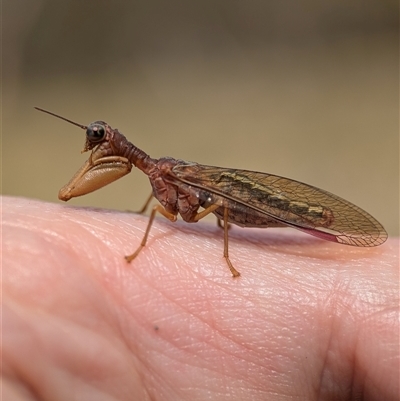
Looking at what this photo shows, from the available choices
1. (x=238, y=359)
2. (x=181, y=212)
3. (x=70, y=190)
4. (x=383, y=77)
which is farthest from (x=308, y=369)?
(x=383, y=77)

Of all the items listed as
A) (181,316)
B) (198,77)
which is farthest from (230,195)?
(198,77)

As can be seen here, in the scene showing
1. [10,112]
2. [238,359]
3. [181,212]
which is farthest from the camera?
[10,112]

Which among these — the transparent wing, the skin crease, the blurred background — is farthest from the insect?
the blurred background

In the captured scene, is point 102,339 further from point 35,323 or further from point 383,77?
point 383,77

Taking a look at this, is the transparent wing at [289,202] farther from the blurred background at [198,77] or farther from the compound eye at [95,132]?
the blurred background at [198,77]

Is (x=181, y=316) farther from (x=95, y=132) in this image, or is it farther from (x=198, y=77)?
(x=198, y=77)

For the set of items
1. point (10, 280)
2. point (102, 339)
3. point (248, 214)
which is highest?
point (248, 214)

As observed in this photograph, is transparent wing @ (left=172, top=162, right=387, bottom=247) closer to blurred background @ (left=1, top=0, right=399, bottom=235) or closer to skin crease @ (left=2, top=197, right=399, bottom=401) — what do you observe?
skin crease @ (left=2, top=197, right=399, bottom=401)

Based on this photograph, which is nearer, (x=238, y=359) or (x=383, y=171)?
(x=238, y=359)
